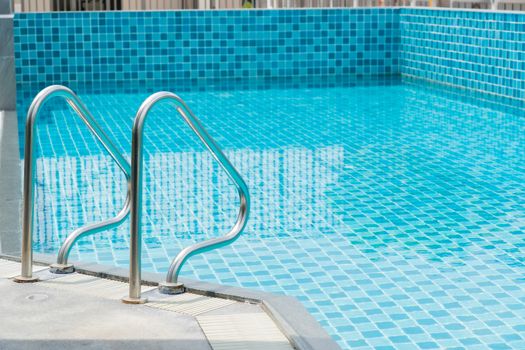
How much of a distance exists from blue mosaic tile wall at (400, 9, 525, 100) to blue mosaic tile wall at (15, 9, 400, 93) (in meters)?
0.44

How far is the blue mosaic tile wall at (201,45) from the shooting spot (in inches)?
420

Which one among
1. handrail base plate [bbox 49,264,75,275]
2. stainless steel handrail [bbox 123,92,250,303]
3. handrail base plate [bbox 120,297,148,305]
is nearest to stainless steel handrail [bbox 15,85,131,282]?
handrail base plate [bbox 49,264,75,275]

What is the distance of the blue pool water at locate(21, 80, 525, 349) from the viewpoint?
370 centimetres

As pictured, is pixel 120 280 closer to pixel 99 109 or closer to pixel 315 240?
pixel 315 240

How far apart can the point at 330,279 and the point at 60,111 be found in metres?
5.54

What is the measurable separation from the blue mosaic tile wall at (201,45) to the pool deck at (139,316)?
7.18 metres

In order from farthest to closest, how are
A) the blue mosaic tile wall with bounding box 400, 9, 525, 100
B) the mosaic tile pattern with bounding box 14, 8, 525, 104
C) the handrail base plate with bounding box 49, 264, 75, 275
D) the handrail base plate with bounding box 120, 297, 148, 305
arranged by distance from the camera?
the mosaic tile pattern with bounding box 14, 8, 525, 104, the blue mosaic tile wall with bounding box 400, 9, 525, 100, the handrail base plate with bounding box 49, 264, 75, 275, the handrail base plate with bounding box 120, 297, 148, 305

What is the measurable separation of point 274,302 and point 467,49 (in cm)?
698

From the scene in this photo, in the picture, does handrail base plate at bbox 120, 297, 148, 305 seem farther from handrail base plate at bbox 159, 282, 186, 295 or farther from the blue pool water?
the blue pool water

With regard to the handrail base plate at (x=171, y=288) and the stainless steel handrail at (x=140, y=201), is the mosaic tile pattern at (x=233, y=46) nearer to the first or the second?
the stainless steel handrail at (x=140, y=201)

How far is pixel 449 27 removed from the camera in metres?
10.1

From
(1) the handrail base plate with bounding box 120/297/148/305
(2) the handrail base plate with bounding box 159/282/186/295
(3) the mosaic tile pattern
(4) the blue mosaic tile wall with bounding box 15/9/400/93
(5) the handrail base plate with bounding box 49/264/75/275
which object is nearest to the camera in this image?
(1) the handrail base plate with bounding box 120/297/148/305

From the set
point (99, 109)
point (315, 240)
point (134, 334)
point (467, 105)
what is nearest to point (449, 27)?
point (467, 105)

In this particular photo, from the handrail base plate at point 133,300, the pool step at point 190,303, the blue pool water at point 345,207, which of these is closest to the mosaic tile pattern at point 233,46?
the blue pool water at point 345,207
